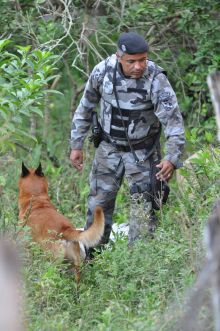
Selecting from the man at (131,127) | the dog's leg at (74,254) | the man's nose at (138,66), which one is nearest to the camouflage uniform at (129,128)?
the man at (131,127)

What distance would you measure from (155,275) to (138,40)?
2049 mm

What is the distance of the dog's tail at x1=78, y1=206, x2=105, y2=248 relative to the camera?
23.1 feet

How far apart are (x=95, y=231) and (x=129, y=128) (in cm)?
106

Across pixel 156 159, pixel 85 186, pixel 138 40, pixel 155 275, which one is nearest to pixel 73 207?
pixel 85 186

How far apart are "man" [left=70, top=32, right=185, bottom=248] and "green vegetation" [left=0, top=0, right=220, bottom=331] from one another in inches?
12.1

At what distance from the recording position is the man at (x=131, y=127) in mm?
7512

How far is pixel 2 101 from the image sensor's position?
6621 mm

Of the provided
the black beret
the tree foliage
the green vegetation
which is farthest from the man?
the tree foliage

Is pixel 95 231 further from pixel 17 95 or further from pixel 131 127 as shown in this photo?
pixel 17 95

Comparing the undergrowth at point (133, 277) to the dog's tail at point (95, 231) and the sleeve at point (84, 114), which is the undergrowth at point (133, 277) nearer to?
the dog's tail at point (95, 231)

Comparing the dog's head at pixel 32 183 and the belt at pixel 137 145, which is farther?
the dog's head at pixel 32 183

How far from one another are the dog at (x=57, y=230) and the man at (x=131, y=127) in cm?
37

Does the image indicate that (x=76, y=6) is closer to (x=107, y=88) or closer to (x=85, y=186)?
(x=85, y=186)

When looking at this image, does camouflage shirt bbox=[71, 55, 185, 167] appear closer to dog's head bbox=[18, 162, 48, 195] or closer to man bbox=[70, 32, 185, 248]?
man bbox=[70, 32, 185, 248]
